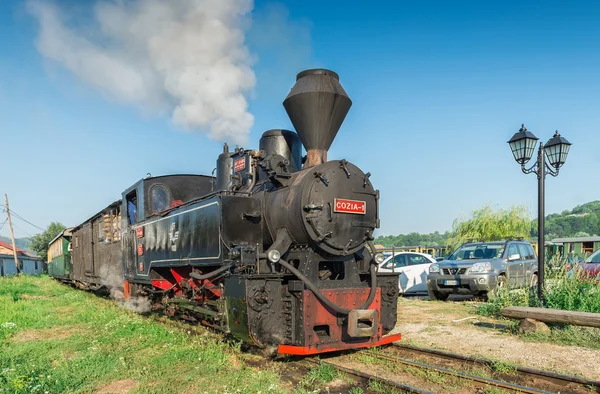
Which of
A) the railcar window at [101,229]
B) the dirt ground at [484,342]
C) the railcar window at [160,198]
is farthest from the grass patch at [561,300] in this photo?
the railcar window at [101,229]

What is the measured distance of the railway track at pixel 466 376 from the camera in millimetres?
4508

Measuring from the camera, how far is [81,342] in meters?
7.13

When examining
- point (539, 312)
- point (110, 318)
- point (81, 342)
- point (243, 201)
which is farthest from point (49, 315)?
point (539, 312)

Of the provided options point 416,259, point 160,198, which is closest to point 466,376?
point 160,198

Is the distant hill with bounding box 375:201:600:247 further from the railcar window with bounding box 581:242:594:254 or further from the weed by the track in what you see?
the weed by the track

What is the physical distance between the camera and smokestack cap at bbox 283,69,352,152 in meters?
6.39

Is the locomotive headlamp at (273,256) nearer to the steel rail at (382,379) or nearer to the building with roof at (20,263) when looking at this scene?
the steel rail at (382,379)

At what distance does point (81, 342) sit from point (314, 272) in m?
3.90

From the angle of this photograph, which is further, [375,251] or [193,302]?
[193,302]

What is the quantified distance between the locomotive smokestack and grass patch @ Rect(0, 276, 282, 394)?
2825mm

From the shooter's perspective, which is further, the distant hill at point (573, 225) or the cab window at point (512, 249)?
the distant hill at point (573, 225)

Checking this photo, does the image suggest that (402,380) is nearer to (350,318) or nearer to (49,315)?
(350,318)

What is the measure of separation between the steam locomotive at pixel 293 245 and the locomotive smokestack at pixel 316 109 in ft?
0.05

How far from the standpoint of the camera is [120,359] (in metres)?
5.73
